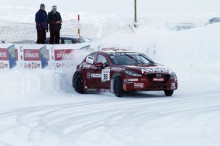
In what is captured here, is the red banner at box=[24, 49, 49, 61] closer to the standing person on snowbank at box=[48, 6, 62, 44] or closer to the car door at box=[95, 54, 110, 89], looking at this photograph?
the car door at box=[95, 54, 110, 89]

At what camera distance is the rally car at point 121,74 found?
1644cm

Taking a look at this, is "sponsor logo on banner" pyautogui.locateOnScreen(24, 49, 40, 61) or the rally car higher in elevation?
"sponsor logo on banner" pyautogui.locateOnScreen(24, 49, 40, 61)

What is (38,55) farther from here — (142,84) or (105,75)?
(142,84)

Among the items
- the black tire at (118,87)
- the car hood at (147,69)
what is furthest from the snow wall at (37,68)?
the car hood at (147,69)

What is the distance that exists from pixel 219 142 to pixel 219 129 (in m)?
1.41

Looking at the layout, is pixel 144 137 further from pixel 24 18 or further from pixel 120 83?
pixel 24 18

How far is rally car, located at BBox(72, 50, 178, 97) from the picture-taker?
16.4 m

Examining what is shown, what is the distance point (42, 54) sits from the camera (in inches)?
798

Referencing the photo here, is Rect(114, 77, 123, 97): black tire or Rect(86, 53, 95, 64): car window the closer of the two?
Rect(114, 77, 123, 97): black tire

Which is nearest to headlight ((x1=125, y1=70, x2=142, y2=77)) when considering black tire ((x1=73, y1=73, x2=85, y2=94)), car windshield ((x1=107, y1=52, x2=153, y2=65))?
car windshield ((x1=107, y1=52, x2=153, y2=65))

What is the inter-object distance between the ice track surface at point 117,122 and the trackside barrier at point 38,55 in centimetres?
408

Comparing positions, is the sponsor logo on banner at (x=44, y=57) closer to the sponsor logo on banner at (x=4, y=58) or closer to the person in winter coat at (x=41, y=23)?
the sponsor logo on banner at (x=4, y=58)

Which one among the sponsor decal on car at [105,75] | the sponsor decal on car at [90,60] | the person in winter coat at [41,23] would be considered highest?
the person in winter coat at [41,23]

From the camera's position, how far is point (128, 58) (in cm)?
1770
